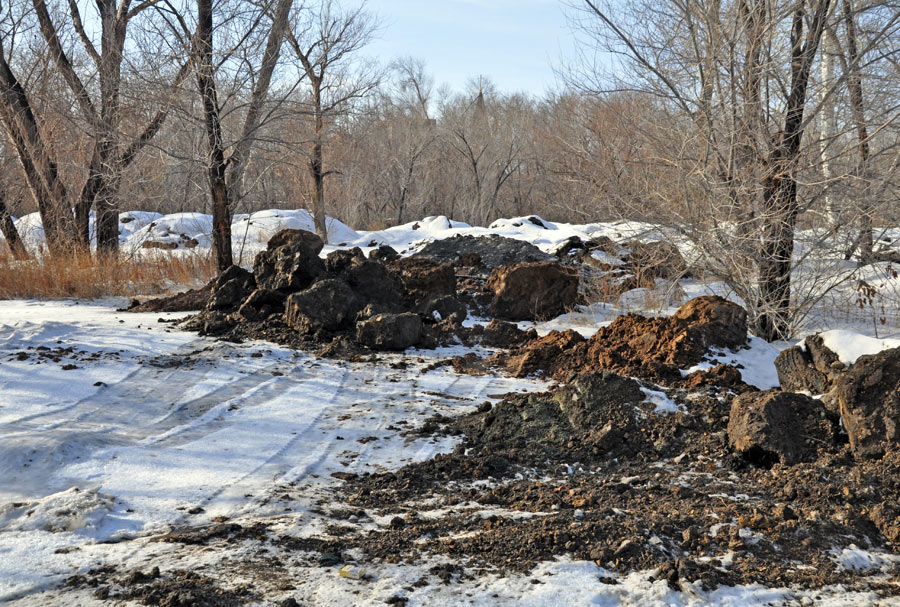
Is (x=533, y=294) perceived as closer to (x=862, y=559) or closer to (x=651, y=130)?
(x=651, y=130)

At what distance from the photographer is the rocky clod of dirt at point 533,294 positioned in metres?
9.21

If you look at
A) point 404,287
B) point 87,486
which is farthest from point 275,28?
point 87,486

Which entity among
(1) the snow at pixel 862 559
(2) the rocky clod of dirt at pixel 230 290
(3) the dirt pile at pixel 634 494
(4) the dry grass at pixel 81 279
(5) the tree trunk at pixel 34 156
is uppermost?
(5) the tree trunk at pixel 34 156

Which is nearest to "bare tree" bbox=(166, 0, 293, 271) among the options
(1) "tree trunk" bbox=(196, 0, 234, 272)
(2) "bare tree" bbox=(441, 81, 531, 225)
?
(1) "tree trunk" bbox=(196, 0, 234, 272)

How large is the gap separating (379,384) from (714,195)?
405 centimetres

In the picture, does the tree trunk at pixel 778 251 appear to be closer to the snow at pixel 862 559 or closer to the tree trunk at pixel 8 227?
the snow at pixel 862 559

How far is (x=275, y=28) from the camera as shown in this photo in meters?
10.6

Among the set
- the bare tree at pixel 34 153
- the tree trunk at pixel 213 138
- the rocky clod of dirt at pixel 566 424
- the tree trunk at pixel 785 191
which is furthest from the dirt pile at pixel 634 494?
the bare tree at pixel 34 153

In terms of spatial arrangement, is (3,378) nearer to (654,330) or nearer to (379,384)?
(379,384)

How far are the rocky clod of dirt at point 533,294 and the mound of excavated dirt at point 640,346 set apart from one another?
2095 millimetres

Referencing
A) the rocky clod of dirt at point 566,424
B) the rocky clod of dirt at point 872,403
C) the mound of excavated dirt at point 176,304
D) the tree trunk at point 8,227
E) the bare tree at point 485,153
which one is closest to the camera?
the rocky clod of dirt at point 872,403

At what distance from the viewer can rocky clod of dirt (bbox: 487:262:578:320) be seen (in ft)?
30.2

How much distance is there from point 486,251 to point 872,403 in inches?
369

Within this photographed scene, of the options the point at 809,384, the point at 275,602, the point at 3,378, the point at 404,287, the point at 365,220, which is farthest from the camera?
the point at 365,220
